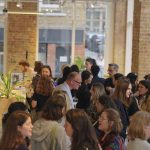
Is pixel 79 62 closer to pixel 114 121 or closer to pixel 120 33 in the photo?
pixel 120 33

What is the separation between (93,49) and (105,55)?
0.81 meters

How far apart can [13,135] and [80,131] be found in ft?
1.77

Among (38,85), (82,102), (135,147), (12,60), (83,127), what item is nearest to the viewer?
(83,127)

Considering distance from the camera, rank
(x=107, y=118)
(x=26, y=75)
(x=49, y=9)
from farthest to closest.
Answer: (x=49, y=9), (x=26, y=75), (x=107, y=118)

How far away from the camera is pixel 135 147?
4531 millimetres

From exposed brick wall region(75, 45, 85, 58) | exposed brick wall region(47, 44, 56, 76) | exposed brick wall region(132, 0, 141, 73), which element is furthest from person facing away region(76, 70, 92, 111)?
exposed brick wall region(75, 45, 85, 58)

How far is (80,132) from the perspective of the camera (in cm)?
418

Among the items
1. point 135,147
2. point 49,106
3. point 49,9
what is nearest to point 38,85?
point 49,106

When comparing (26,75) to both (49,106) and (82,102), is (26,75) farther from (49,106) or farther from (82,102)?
(49,106)

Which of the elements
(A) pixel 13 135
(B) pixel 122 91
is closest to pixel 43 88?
(B) pixel 122 91

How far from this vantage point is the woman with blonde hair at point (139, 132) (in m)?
4.52

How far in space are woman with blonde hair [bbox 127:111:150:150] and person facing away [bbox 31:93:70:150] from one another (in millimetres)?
766

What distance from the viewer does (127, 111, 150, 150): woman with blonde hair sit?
4.52 meters

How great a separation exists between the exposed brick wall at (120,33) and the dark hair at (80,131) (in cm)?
1241
